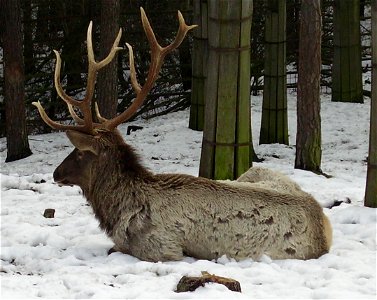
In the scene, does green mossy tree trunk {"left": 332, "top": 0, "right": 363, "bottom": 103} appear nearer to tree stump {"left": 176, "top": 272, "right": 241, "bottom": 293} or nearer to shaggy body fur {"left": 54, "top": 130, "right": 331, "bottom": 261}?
shaggy body fur {"left": 54, "top": 130, "right": 331, "bottom": 261}

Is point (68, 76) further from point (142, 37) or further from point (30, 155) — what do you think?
point (30, 155)

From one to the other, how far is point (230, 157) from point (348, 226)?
2.30 meters

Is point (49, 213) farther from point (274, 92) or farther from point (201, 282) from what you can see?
point (274, 92)

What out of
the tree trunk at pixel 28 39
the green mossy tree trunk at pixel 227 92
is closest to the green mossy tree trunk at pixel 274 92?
the green mossy tree trunk at pixel 227 92

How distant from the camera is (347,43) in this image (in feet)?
51.6

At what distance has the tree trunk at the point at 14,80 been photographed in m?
13.1


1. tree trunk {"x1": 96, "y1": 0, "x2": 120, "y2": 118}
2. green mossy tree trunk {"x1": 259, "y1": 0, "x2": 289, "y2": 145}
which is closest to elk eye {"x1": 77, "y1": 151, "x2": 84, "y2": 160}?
tree trunk {"x1": 96, "y1": 0, "x2": 120, "y2": 118}

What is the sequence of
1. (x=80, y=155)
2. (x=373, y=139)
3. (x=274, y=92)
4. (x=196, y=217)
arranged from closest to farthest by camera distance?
(x=196, y=217) → (x=80, y=155) → (x=373, y=139) → (x=274, y=92)

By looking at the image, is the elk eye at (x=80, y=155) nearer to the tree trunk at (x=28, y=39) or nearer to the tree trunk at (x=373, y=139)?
the tree trunk at (x=373, y=139)

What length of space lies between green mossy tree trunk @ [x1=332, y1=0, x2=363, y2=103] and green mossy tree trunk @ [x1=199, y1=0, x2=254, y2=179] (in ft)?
24.4

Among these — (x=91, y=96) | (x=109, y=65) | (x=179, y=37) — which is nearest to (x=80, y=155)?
(x=91, y=96)

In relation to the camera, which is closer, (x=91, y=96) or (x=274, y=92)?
(x=91, y=96)

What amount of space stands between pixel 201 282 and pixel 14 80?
9.14 m

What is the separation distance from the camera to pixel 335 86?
16.2 m
